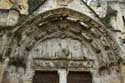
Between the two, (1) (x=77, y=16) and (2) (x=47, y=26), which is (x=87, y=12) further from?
(2) (x=47, y=26)

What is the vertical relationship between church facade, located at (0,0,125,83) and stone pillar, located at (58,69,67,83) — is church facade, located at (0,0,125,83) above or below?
above

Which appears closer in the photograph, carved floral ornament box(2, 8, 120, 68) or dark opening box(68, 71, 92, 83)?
carved floral ornament box(2, 8, 120, 68)

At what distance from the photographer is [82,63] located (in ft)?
26.1

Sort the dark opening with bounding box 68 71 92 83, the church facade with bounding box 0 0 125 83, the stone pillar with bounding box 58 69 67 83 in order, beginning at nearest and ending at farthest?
1. the church facade with bounding box 0 0 125 83
2. the stone pillar with bounding box 58 69 67 83
3. the dark opening with bounding box 68 71 92 83

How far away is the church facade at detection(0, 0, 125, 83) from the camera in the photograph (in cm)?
753

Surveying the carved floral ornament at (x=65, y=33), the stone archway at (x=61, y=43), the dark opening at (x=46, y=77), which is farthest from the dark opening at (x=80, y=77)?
the carved floral ornament at (x=65, y=33)

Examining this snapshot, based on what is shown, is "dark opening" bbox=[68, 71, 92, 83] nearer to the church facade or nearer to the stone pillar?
the church facade

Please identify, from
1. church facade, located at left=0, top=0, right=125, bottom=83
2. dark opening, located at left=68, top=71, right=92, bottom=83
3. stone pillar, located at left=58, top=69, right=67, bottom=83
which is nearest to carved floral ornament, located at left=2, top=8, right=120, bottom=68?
church facade, located at left=0, top=0, right=125, bottom=83

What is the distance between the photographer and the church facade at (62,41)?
7.53 metres

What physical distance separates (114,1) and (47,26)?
2067 mm

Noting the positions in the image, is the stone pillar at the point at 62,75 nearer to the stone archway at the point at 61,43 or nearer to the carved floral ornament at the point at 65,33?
the stone archway at the point at 61,43

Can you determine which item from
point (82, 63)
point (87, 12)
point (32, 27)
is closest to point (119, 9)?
point (87, 12)

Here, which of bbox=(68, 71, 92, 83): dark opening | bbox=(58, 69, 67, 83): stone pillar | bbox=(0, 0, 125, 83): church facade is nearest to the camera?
bbox=(0, 0, 125, 83): church facade

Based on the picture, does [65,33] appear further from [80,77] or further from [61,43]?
[80,77]
